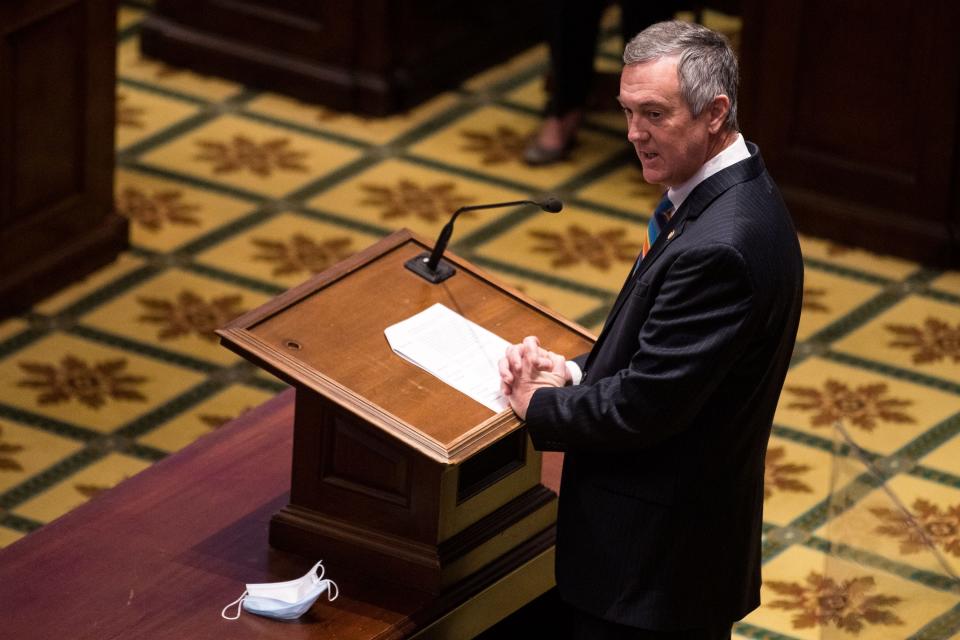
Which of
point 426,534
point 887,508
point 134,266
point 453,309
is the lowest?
point 134,266

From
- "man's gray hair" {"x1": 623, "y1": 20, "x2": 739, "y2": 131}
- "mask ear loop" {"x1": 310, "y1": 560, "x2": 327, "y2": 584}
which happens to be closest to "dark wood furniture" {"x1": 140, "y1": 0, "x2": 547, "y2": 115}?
"mask ear loop" {"x1": 310, "y1": 560, "x2": 327, "y2": 584}

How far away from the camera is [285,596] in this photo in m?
3.59

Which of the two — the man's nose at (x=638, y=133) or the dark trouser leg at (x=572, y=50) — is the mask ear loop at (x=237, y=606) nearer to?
the man's nose at (x=638, y=133)

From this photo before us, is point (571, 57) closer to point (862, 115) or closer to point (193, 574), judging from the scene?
point (862, 115)

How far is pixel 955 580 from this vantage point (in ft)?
14.0

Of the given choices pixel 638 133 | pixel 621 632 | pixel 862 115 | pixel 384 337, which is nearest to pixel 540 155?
pixel 862 115

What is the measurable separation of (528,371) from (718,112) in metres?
0.57

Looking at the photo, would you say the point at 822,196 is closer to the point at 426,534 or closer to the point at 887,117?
the point at 887,117

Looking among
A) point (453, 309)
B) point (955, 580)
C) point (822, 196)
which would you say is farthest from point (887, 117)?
point (453, 309)

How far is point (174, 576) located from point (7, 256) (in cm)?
262

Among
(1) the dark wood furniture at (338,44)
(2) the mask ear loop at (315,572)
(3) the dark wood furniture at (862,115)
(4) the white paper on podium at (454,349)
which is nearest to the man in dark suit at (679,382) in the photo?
(4) the white paper on podium at (454,349)

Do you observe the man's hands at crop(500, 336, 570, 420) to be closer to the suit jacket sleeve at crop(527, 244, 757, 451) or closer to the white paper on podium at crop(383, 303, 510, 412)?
the white paper on podium at crop(383, 303, 510, 412)

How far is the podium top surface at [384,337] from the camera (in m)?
3.44

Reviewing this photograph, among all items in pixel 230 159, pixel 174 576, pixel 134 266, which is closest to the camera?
pixel 174 576
